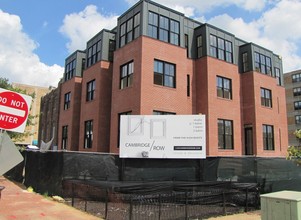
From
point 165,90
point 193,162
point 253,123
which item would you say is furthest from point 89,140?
point 253,123

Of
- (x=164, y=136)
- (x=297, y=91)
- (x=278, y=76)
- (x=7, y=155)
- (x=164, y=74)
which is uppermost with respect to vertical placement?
(x=297, y=91)

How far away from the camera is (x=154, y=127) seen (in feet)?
50.4

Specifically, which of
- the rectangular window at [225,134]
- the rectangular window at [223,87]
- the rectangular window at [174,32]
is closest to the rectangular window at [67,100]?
the rectangular window at [174,32]

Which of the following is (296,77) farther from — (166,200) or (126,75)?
(166,200)

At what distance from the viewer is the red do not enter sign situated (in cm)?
555

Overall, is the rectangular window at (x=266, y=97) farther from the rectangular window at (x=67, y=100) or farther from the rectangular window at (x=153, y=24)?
the rectangular window at (x=67, y=100)

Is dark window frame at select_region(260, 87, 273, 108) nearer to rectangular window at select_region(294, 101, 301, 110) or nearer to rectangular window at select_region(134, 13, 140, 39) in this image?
rectangular window at select_region(134, 13, 140, 39)

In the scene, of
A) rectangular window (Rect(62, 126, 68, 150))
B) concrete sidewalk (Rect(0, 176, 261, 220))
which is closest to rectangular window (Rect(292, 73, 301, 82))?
rectangular window (Rect(62, 126, 68, 150))

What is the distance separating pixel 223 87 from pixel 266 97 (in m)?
5.43

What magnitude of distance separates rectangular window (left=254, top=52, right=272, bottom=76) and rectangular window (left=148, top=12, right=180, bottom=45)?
8.70m

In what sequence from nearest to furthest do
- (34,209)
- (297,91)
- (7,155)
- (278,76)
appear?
(7,155) < (34,209) < (278,76) < (297,91)

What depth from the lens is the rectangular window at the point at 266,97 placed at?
84.4 ft

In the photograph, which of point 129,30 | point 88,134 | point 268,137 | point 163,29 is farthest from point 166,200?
point 268,137

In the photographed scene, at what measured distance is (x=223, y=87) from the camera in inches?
905
